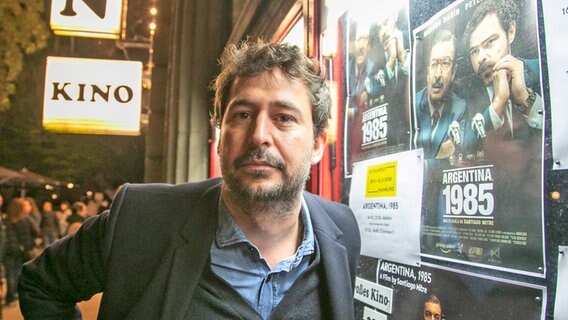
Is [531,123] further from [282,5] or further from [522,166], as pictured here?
[282,5]

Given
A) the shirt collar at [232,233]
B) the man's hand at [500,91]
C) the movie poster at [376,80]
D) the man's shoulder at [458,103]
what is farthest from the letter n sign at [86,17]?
the man's hand at [500,91]

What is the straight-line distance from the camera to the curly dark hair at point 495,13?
108 centimetres

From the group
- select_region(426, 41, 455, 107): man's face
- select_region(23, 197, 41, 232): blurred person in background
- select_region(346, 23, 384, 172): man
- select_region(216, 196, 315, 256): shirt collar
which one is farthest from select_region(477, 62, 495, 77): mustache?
select_region(23, 197, 41, 232): blurred person in background

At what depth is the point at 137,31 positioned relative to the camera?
12.3 ft

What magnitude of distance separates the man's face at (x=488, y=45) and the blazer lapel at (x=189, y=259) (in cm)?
89

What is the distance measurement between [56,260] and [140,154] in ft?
8.84

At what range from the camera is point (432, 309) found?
53.9 inches

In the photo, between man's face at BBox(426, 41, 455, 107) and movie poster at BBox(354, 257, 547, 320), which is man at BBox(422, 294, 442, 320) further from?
man's face at BBox(426, 41, 455, 107)

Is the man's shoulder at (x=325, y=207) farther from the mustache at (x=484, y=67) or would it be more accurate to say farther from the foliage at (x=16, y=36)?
the foliage at (x=16, y=36)

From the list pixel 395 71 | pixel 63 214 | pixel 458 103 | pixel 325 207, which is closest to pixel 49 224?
pixel 63 214

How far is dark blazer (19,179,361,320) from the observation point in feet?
4.16

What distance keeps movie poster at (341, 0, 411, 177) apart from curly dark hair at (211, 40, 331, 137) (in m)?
0.24

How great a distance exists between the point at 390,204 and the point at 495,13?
2.45ft

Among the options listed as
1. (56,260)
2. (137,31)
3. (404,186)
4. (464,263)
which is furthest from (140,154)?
(464,263)
